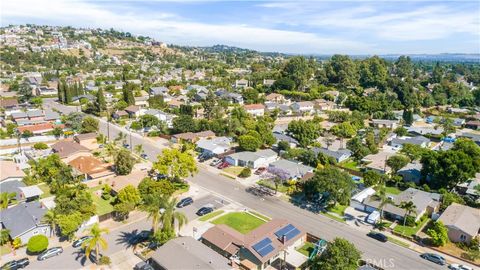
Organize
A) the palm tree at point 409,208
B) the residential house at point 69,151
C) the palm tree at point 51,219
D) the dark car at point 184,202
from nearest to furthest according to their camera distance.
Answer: the palm tree at point 51,219
the palm tree at point 409,208
the dark car at point 184,202
the residential house at point 69,151

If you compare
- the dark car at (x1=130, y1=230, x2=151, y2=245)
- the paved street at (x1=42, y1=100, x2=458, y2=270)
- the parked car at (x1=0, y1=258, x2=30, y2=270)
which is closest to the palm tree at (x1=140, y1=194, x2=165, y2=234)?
the dark car at (x1=130, y1=230, x2=151, y2=245)

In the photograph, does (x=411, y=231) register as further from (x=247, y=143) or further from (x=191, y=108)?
(x=191, y=108)

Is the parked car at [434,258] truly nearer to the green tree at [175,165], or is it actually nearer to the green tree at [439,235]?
the green tree at [439,235]

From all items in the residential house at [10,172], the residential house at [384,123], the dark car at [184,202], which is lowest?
the dark car at [184,202]

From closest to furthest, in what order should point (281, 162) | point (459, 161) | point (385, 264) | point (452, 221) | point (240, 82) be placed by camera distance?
point (385, 264), point (452, 221), point (459, 161), point (281, 162), point (240, 82)

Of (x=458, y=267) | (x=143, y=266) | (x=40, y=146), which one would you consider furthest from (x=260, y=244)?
(x=40, y=146)

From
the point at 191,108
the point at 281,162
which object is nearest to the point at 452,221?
the point at 281,162

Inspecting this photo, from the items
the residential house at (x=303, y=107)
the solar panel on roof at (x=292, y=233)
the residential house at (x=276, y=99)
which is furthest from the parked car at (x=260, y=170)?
the residential house at (x=276, y=99)
